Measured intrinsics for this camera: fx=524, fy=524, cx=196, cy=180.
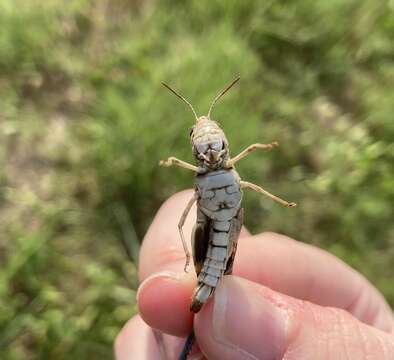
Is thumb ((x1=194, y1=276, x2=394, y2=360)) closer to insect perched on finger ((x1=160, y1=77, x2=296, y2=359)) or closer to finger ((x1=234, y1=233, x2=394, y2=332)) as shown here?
insect perched on finger ((x1=160, y1=77, x2=296, y2=359))

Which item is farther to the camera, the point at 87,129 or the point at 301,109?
the point at 301,109

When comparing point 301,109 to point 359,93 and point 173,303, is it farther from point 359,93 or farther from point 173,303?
point 173,303

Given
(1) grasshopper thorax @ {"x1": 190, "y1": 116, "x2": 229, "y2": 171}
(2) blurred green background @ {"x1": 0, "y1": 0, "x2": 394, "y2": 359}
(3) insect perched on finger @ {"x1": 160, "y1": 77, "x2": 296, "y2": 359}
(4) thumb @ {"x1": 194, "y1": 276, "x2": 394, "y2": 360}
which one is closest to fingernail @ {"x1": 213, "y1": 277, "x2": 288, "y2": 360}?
(4) thumb @ {"x1": 194, "y1": 276, "x2": 394, "y2": 360}

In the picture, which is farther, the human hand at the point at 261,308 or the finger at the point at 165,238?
the finger at the point at 165,238

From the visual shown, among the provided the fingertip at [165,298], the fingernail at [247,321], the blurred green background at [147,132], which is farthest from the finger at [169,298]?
the blurred green background at [147,132]

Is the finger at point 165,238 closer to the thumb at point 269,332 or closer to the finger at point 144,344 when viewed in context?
the finger at point 144,344

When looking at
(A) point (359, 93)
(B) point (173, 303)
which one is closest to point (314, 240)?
(A) point (359, 93)
